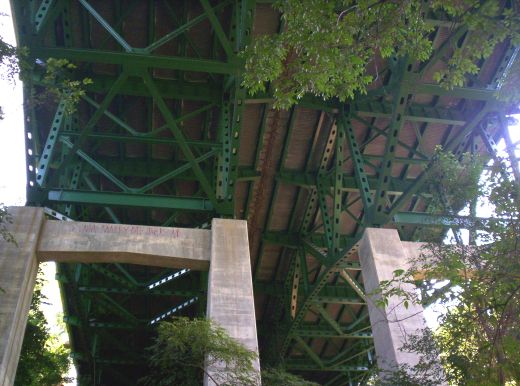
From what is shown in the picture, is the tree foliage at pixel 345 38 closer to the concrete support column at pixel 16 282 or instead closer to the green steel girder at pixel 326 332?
the concrete support column at pixel 16 282

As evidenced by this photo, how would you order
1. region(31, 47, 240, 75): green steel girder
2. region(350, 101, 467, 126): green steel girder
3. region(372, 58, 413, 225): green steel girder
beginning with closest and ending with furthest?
region(31, 47, 240, 75): green steel girder < region(372, 58, 413, 225): green steel girder < region(350, 101, 467, 126): green steel girder

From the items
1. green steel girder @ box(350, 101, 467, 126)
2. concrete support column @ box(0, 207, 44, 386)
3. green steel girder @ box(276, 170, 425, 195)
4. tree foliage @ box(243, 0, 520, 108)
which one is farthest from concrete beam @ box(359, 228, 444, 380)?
concrete support column @ box(0, 207, 44, 386)

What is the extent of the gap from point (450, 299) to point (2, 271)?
757 centimetres

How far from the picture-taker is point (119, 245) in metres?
11.2

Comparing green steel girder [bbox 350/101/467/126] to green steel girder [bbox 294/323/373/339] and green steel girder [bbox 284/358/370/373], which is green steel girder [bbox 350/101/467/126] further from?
green steel girder [bbox 284/358/370/373]

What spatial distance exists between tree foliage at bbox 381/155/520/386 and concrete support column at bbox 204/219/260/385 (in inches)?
129

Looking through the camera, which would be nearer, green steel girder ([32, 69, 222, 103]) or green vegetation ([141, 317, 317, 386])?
green vegetation ([141, 317, 317, 386])

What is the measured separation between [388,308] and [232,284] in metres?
3.05

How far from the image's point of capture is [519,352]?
6348mm

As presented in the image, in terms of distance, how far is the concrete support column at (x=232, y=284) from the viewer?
32.9ft

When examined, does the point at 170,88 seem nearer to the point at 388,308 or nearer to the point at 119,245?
the point at 119,245

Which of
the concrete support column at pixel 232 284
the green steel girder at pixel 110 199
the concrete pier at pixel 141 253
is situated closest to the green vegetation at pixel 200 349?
the concrete support column at pixel 232 284

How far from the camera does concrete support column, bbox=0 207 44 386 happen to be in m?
9.30

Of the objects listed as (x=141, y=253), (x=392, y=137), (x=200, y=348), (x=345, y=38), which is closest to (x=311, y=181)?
(x=392, y=137)
